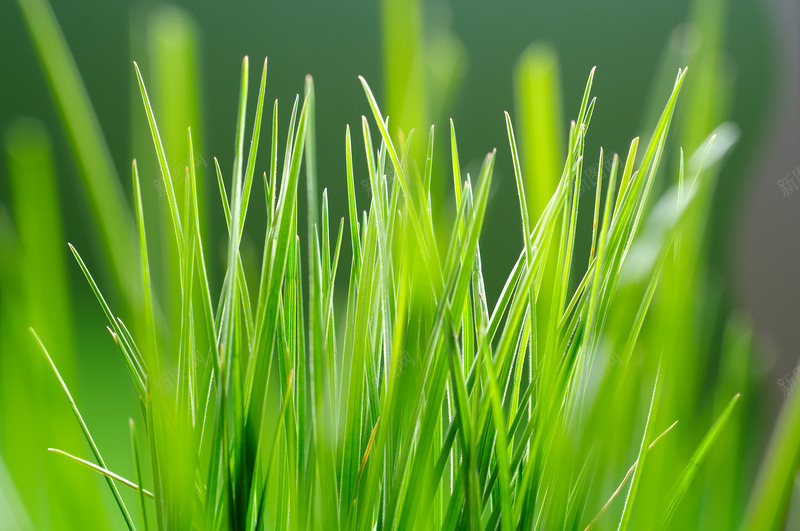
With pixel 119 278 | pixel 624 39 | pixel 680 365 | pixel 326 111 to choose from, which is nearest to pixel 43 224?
pixel 119 278

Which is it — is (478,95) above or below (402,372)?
above

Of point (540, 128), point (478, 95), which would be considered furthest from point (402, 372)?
point (478, 95)

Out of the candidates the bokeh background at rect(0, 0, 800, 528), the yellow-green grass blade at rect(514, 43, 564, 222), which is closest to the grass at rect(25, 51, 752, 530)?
the yellow-green grass blade at rect(514, 43, 564, 222)

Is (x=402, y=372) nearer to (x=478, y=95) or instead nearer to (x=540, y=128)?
(x=540, y=128)

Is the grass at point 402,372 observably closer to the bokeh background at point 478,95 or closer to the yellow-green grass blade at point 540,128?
the yellow-green grass blade at point 540,128

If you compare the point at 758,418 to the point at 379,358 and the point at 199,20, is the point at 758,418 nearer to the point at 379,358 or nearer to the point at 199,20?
the point at 379,358

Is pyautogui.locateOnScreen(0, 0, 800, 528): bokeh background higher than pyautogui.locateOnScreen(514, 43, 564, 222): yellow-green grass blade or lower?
higher

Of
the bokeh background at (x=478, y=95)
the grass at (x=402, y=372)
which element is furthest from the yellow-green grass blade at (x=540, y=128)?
the bokeh background at (x=478, y=95)

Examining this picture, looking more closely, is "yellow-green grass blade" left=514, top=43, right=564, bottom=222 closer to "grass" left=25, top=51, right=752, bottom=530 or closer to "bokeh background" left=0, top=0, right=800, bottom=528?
"grass" left=25, top=51, right=752, bottom=530

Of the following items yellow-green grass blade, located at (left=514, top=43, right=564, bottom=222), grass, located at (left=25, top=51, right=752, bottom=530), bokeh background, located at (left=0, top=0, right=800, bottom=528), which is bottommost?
grass, located at (left=25, top=51, right=752, bottom=530)

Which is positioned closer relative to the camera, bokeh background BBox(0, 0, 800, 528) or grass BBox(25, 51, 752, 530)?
grass BBox(25, 51, 752, 530)

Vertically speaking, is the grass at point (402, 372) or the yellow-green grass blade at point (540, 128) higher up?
the yellow-green grass blade at point (540, 128)
